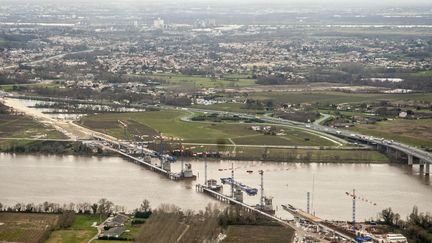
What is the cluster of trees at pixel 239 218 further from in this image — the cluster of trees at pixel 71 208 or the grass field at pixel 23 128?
the grass field at pixel 23 128

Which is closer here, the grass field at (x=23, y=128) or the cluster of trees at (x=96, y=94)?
the grass field at (x=23, y=128)

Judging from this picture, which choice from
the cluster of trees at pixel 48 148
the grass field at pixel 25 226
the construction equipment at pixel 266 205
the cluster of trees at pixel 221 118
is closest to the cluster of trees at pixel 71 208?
the grass field at pixel 25 226

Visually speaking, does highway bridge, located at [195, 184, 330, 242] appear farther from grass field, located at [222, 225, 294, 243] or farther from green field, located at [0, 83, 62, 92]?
green field, located at [0, 83, 62, 92]

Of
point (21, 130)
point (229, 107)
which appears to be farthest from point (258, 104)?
point (21, 130)

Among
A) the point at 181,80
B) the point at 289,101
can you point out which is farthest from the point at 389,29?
the point at 289,101

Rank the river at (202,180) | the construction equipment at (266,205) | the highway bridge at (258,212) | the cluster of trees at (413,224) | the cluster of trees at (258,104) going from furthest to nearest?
1. the cluster of trees at (258,104)
2. the river at (202,180)
3. the construction equipment at (266,205)
4. the highway bridge at (258,212)
5. the cluster of trees at (413,224)

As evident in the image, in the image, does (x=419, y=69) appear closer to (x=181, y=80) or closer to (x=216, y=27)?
(x=181, y=80)
